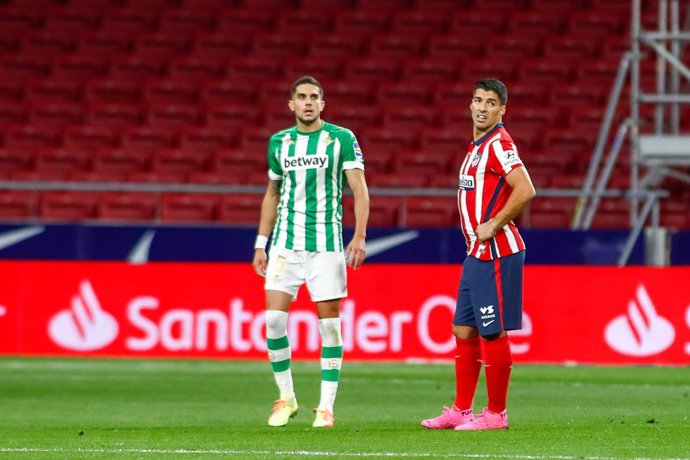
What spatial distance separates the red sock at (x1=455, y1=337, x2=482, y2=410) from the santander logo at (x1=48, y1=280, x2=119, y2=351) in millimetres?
8057

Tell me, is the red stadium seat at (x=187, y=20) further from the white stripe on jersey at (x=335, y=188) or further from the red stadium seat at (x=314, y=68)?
the white stripe on jersey at (x=335, y=188)

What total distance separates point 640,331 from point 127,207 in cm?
699

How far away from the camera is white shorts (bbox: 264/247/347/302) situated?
8.48 meters

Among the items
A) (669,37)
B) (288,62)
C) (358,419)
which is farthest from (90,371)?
(288,62)

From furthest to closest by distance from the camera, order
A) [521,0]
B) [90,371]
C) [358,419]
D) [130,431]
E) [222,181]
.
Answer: [521,0], [222,181], [90,371], [358,419], [130,431]

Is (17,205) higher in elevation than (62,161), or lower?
lower

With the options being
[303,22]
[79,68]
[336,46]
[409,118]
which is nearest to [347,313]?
[409,118]

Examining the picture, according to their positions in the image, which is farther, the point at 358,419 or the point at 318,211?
the point at 358,419

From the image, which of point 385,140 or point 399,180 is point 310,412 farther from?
point 385,140

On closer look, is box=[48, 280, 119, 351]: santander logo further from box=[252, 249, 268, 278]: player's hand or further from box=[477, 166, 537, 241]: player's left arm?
box=[477, 166, 537, 241]: player's left arm

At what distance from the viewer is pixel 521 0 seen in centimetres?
2523

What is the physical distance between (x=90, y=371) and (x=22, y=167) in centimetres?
705

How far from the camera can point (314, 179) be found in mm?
8531

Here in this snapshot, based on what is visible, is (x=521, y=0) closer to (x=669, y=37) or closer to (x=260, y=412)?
(x=669, y=37)
